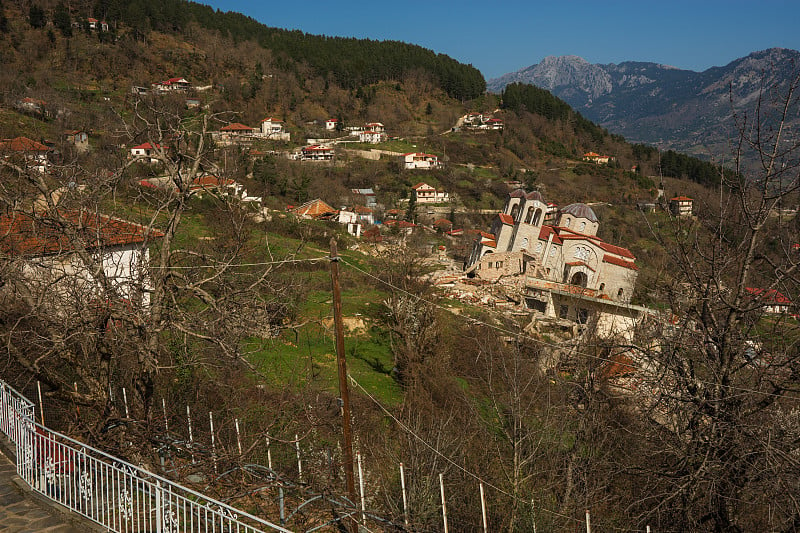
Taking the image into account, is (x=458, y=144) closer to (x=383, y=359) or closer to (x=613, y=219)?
(x=613, y=219)

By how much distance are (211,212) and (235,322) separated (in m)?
22.9

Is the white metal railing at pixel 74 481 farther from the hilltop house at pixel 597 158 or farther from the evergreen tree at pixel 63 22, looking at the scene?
the evergreen tree at pixel 63 22

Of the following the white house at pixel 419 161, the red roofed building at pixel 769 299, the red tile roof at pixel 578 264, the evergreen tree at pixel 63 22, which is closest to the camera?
the red roofed building at pixel 769 299

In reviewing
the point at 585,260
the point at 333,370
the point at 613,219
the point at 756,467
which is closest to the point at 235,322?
the point at 756,467

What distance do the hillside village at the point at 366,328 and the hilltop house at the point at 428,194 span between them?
4.66 metres

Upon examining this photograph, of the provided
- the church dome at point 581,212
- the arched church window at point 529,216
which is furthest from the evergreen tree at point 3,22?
the church dome at point 581,212

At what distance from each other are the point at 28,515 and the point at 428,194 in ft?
225

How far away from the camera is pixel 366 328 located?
21.4m

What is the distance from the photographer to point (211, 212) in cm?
2930

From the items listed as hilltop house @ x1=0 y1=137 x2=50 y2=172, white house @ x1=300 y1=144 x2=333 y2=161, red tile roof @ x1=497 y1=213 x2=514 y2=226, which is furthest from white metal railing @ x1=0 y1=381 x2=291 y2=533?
white house @ x1=300 y1=144 x2=333 y2=161

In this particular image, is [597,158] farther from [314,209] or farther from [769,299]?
[769,299]

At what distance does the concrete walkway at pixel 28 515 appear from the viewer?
6168mm

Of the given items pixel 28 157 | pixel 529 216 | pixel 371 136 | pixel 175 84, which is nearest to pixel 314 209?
pixel 529 216

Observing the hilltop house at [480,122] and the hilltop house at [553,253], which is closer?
the hilltop house at [553,253]
